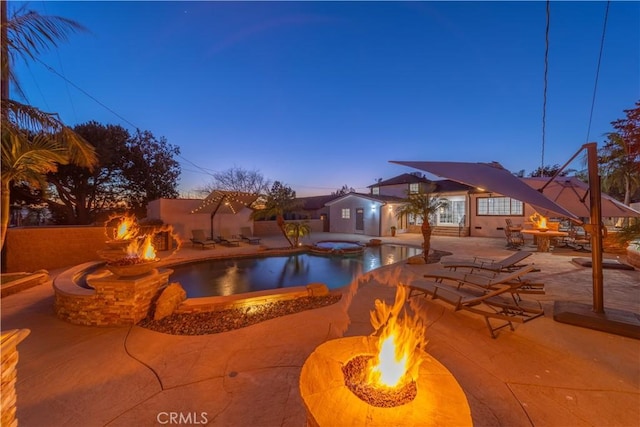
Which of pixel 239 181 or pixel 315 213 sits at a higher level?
pixel 239 181

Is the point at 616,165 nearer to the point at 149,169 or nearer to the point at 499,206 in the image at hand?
the point at 499,206

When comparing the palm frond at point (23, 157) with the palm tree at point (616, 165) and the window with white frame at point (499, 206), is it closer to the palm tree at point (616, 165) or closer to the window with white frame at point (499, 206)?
the window with white frame at point (499, 206)

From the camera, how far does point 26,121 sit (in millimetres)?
3748

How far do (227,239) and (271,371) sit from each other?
1369 cm

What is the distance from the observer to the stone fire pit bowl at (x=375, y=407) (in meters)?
1.58

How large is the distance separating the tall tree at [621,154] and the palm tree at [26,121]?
58.1ft

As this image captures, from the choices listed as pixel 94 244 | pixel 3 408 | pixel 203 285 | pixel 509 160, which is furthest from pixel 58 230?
pixel 509 160

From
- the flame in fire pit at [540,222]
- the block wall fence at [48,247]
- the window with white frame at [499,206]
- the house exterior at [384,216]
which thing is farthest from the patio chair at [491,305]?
the window with white frame at [499,206]

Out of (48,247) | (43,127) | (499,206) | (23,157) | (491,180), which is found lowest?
(48,247)

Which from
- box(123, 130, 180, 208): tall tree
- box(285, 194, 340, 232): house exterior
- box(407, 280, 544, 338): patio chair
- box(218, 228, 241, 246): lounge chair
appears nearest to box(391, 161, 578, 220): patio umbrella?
box(407, 280, 544, 338): patio chair

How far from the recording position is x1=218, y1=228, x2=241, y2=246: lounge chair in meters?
15.1

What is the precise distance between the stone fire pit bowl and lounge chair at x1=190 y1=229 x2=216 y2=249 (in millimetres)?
13416

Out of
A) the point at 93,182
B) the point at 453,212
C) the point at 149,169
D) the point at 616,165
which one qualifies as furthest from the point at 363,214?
the point at 93,182

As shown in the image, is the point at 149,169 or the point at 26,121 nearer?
the point at 26,121
